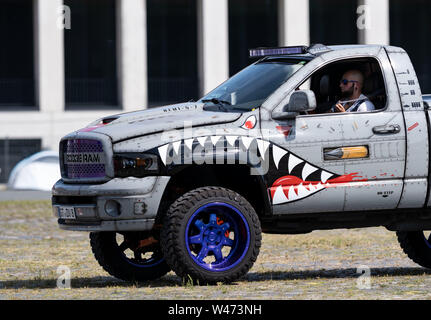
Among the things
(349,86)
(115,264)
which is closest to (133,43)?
(349,86)

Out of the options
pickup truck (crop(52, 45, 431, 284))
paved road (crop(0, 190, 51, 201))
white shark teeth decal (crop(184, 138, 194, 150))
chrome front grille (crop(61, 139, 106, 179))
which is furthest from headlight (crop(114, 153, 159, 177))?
paved road (crop(0, 190, 51, 201))

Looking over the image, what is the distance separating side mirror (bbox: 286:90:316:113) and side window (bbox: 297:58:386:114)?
1.95ft

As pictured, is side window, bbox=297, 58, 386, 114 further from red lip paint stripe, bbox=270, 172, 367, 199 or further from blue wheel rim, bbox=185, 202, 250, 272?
blue wheel rim, bbox=185, 202, 250, 272

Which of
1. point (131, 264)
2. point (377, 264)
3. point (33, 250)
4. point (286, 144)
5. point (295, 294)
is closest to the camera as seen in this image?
point (295, 294)

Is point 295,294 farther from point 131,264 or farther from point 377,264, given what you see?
point 377,264

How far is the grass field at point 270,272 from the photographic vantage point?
9.70m

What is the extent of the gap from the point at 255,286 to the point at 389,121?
1936 mm

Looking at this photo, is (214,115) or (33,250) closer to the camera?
(214,115)

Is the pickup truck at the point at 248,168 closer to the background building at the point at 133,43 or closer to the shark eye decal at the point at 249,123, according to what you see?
the shark eye decal at the point at 249,123

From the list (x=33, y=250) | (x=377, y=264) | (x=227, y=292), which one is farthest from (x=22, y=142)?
(x=227, y=292)

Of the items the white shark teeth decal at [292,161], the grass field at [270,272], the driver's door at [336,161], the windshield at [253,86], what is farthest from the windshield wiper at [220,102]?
the grass field at [270,272]

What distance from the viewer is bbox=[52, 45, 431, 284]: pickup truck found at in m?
9.95

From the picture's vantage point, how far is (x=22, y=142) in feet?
129

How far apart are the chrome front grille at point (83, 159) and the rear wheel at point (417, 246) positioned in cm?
365
